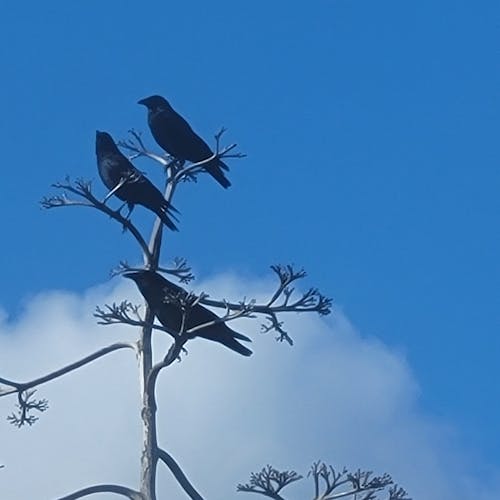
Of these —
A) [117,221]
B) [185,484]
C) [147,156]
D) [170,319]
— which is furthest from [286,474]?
[147,156]

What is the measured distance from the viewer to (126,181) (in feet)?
29.3

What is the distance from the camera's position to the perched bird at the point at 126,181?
878 centimetres

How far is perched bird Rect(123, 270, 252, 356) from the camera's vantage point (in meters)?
7.91

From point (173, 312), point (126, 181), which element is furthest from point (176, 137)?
point (173, 312)

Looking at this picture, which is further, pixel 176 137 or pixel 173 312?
pixel 176 137

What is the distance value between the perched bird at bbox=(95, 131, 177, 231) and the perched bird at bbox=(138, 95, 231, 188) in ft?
1.40

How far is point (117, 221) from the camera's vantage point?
27.2 ft

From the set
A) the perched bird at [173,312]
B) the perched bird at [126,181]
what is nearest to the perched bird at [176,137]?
the perched bird at [126,181]

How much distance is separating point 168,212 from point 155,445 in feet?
5.13

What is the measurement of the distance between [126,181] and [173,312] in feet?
4.19

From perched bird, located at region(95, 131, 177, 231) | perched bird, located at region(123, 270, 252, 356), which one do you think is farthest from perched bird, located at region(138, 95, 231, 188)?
perched bird, located at region(123, 270, 252, 356)

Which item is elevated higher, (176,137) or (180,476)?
(176,137)

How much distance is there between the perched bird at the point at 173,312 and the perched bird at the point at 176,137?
1.15 m

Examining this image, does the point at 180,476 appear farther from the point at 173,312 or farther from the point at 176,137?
the point at 176,137
